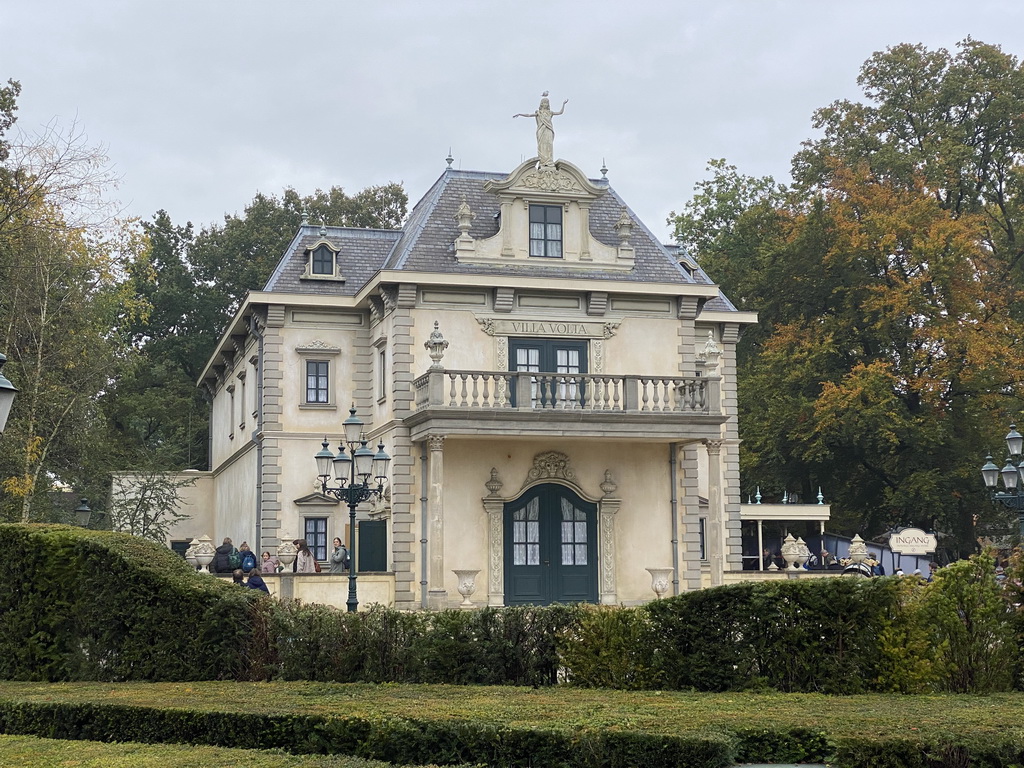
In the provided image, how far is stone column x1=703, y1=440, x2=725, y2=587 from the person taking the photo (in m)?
26.9

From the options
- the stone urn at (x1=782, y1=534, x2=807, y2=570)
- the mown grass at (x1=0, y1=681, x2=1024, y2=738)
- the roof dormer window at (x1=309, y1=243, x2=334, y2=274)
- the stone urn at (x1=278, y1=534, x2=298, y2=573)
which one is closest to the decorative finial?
the roof dormer window at (x1=309, y1=243, x2=334, y2=274)

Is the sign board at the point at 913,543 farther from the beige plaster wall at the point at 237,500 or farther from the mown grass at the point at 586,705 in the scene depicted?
the mown grass at the point at 586,705

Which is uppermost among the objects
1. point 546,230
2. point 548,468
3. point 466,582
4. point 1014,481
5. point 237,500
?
point 546,230

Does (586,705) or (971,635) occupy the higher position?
(971,635)

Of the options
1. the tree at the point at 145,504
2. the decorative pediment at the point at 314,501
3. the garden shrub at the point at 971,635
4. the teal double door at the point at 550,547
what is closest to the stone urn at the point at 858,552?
the teal double door at the point at 550,547

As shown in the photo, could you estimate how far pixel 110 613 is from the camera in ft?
44.7

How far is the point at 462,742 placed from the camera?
8984 millimetres

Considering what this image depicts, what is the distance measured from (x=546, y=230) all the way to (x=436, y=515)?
704 cm

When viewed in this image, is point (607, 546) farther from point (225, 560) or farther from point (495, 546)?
point (225, 560)

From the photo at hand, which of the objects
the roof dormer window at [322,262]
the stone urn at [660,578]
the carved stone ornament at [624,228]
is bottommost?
the stone urn at [660,578]

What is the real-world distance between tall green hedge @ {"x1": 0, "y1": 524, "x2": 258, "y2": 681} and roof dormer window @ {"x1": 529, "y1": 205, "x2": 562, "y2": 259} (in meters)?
15.6

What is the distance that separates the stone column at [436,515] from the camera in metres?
25.5

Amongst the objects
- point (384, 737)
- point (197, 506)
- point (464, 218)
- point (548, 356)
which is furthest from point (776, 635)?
point (197, 506)

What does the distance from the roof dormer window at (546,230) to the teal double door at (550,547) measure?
16.9ft
